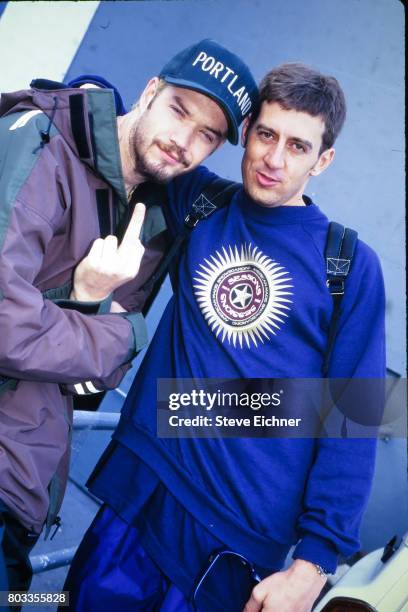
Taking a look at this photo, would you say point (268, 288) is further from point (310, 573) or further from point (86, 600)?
point (86, 600)

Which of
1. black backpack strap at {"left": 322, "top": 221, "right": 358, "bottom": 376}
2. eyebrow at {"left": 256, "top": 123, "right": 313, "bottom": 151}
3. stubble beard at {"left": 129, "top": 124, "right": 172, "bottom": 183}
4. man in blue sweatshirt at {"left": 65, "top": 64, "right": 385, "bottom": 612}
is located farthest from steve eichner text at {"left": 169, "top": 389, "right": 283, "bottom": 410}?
eyebrow at {"left": 256, "top": 123, "right": 313, "bottom": 151}

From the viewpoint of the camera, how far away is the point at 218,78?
60.2 inches

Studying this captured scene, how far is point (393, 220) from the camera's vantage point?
3.33 meters

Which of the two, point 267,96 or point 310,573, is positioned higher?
point 267,96

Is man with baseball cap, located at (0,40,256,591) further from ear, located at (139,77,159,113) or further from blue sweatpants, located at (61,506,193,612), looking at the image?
blue sweatpants, located at (61,506,193,612)

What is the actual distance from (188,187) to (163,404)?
73 cm

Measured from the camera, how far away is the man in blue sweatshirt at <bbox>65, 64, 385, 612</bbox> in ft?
4.64

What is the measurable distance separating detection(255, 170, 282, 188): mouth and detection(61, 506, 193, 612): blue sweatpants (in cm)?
110

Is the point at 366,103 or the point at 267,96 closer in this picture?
the point at 267,96

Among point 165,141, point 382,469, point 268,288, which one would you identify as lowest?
point 382,469

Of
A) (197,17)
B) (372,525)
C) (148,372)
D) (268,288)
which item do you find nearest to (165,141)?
(268,288)

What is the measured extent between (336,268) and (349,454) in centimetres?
51

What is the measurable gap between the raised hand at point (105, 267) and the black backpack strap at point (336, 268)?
21.5 inches

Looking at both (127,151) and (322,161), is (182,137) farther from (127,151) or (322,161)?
(322,161)
